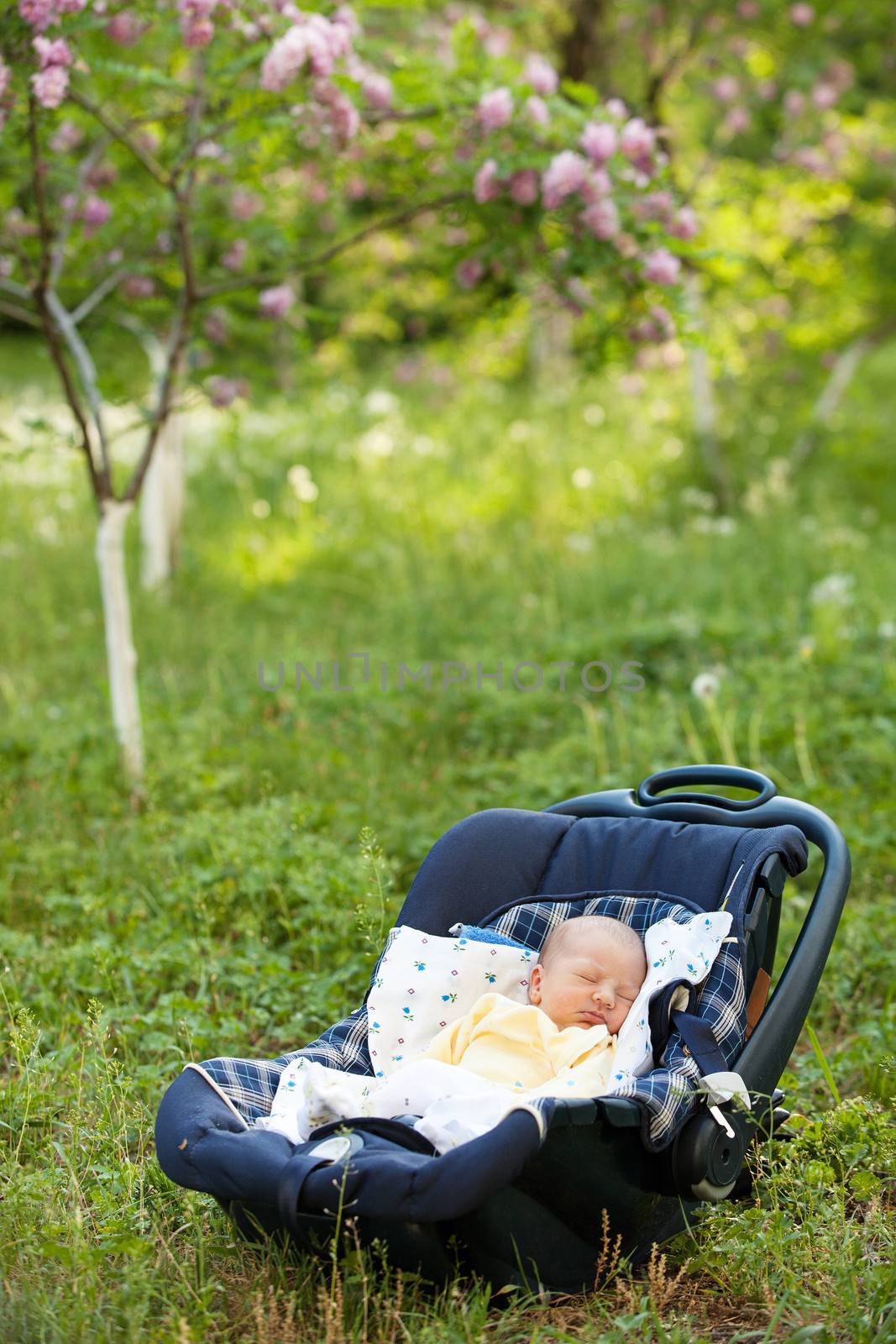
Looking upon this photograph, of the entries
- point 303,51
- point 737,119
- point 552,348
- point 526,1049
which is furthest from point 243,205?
point 552,348

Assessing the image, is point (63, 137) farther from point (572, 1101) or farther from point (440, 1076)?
point (572, 1101)

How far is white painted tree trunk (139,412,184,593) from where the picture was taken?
737cm

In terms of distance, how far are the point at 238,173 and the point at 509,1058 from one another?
135 inches

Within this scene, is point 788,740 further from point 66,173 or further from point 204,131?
point 66,173

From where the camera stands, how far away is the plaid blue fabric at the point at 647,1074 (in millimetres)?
2336

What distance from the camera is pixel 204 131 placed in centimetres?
439

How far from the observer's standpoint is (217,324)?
16.8 ft

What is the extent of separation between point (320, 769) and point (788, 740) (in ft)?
5.85

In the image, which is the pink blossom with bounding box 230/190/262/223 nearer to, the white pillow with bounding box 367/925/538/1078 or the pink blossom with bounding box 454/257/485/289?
the pink blossom with bounding box 454/257/485/289

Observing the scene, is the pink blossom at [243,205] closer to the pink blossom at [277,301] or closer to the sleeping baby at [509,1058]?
the pink blossom at [277,301]

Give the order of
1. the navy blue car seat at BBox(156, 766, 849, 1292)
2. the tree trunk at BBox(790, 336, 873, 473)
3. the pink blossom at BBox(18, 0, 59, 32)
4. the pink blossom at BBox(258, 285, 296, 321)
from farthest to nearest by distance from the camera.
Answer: the tree trunk at BBox(790, 336, 873, 473) → the pink blossom at BBox(258, 285, 296, 321) → the pink blossom at BBox(18, 0, 59, 32) → the navy blue car seat at BBox(156, 766, 849, 1292)

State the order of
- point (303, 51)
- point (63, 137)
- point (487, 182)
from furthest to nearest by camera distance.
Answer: point (63, 137), point (487, 182), point (303, 51)

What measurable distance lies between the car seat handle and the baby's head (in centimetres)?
43

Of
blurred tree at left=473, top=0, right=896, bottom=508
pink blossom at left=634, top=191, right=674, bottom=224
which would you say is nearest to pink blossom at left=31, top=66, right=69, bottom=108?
pink blossom at left=634, top=191, right=674, bottom=224
